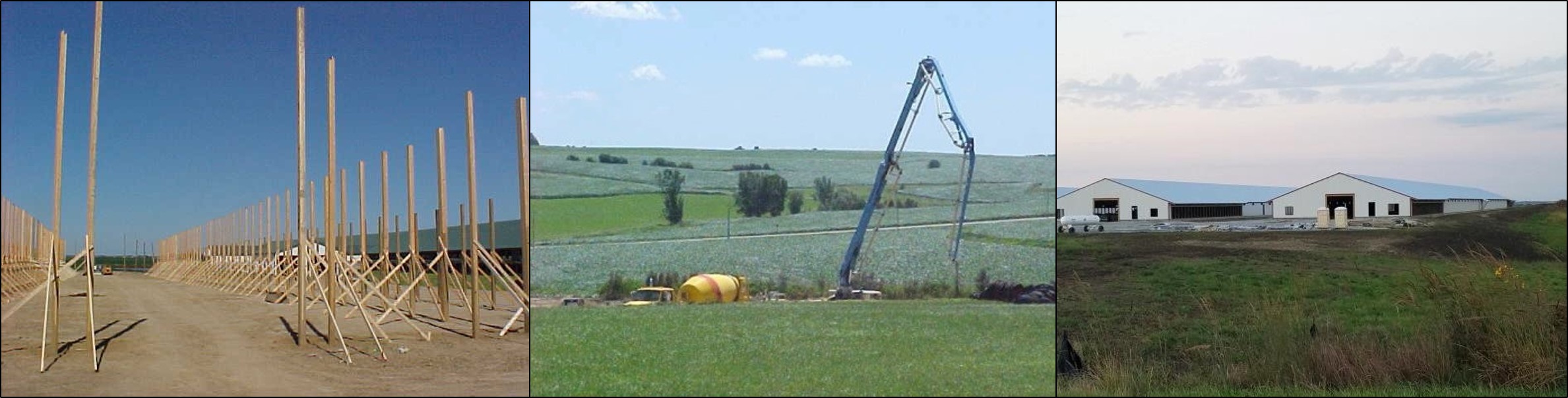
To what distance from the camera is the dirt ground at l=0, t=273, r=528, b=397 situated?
7566 mm

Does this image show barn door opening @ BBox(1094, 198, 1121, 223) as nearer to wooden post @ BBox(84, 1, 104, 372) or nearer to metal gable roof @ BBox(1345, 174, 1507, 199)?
metal gable roof @ BBox(1345, 174, 1507, 199)

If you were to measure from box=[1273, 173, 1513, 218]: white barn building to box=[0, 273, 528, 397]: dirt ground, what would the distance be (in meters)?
8.72

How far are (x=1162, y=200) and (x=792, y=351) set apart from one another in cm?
537

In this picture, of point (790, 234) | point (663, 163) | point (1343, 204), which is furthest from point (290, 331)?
point (1343, 204)

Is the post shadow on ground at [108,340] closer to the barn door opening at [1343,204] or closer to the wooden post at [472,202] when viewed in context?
the wooden post at [472,202]

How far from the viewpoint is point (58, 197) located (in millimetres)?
8023

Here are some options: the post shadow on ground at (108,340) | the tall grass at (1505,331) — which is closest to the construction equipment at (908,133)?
the tall grass at (1505,331)

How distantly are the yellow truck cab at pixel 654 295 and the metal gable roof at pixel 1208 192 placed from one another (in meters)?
5.60

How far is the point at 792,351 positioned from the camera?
393 inches

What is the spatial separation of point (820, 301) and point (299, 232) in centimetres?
744

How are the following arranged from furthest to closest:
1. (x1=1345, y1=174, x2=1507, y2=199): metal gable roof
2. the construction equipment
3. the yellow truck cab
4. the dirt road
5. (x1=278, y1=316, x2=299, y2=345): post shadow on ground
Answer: the dirt road
the yellow truck cab
the construction equipment
(x1=1345, y1=174, x2=1507, y2=199): metal gable roof
(x1=278, y1=316, x2=299, y2=345): post shadow on ground

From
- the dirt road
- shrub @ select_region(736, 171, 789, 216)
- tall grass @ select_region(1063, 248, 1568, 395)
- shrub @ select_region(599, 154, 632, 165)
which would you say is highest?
shrub @ select_region(599, 154, 632, 165)

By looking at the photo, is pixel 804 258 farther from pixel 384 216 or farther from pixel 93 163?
pixel 93 163

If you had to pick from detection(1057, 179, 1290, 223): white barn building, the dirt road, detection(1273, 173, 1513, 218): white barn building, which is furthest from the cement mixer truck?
detection(1273, 173, 1513, 218): white barn building
